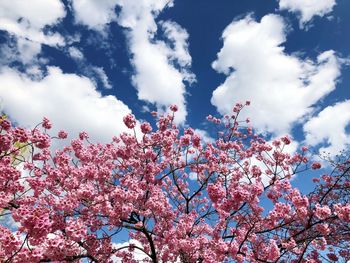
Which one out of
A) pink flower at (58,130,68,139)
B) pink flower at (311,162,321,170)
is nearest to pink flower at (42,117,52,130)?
pink flower at (58,130,68,139)

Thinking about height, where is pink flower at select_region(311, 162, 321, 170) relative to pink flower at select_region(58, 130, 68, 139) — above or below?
above

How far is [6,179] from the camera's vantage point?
8.21m

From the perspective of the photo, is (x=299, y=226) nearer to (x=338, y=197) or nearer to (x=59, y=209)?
(x=338, y=197)

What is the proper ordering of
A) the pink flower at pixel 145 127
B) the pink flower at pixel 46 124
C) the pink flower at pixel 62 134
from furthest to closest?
the pink flower at pixel 62 134 < the pink flower at pixel 145 127 < the pink flower at pixel 46 124

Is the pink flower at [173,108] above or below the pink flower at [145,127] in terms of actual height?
above

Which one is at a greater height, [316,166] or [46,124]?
[316,166]

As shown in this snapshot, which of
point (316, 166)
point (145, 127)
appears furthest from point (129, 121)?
point (316, 166)

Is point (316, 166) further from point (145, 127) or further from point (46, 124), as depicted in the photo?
point (46, 124)

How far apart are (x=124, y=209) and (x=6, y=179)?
9.86ft

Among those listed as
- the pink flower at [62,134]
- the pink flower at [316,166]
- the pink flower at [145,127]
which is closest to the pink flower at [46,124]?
the pink flower at [62,134]

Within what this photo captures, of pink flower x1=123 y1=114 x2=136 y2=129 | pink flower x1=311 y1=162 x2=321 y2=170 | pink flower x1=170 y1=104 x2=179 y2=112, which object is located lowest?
pink flower x1=123 y1=114 x2=136 y2=129

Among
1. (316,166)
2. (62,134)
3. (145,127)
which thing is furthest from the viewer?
(316,166)

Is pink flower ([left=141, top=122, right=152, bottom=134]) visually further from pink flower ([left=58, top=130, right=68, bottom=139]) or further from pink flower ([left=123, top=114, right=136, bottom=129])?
pink flower ([left=58, top=130, right=68, bottom=139])

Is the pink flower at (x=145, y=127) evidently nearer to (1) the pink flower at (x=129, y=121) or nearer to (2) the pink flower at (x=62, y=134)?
(1) the pink flower at (x=129, y=121)
